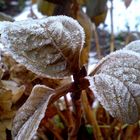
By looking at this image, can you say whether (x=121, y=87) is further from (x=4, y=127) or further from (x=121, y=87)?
(x=4, y=127)

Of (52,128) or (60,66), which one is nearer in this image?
(60,66)

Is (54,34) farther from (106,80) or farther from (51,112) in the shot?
(51,112)

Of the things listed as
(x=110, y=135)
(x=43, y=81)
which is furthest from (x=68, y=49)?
(x=110, y=135)

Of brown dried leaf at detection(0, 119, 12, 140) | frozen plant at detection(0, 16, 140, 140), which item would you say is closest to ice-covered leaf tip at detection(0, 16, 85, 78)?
frozen plant at detection(0, 16, 140, 140)

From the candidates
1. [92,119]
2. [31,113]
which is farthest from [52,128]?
[31,113]

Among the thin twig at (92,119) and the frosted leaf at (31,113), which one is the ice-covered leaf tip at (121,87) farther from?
the thin twig at (92,119)

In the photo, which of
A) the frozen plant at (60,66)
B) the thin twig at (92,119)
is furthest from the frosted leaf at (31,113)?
the thin twig at (92,119)
